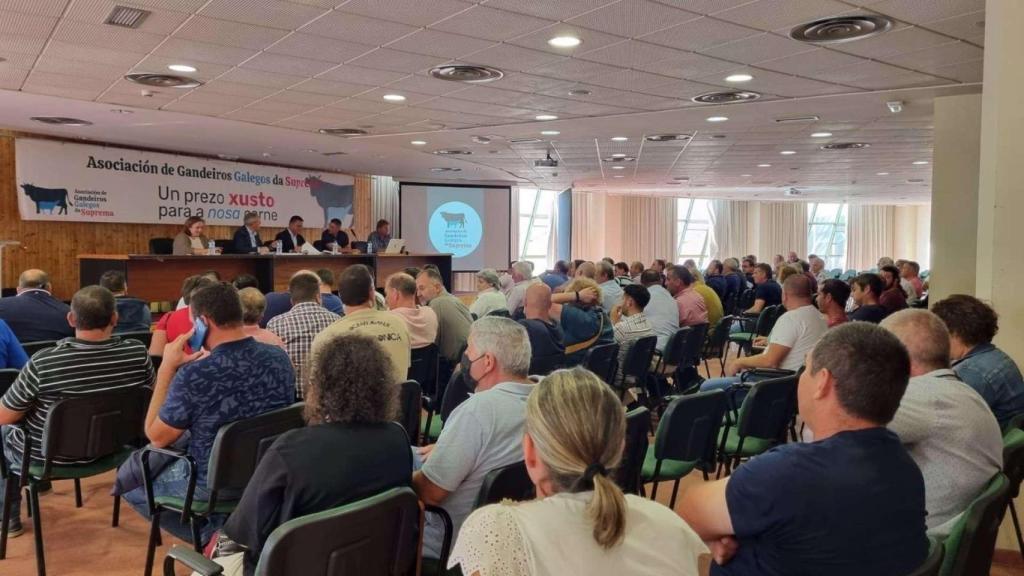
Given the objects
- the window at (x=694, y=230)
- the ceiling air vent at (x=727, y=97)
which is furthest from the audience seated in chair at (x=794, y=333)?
the window at (x=694, y=230)

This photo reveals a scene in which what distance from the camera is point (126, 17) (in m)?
4.56

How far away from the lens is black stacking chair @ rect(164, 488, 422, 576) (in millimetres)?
1750

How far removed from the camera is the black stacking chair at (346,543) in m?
1.75

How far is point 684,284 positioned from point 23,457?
5.84m


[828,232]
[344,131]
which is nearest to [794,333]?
[344,131]

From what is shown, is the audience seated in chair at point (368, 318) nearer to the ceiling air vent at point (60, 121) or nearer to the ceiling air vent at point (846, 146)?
the ceiling air vent at point (60, 121)

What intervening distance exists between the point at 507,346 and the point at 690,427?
1.19m

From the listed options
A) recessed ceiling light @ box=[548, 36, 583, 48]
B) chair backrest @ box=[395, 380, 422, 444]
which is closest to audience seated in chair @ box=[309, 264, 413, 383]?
chair backrest @ box=[395, 380, 422, 444]

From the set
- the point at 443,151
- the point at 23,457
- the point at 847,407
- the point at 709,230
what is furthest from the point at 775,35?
the point at 709,230

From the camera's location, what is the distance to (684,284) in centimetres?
749

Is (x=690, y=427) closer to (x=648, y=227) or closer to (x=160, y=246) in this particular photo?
(x=160, y=246)

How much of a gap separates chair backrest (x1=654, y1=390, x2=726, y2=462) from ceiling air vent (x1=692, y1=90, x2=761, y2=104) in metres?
4.09

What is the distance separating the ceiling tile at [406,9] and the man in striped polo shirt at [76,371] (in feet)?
7.02

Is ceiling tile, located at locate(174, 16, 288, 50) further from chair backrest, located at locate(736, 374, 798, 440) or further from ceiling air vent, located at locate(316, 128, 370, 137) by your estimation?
ceiling air vent, located at locate(316, 128, 370, 137)
